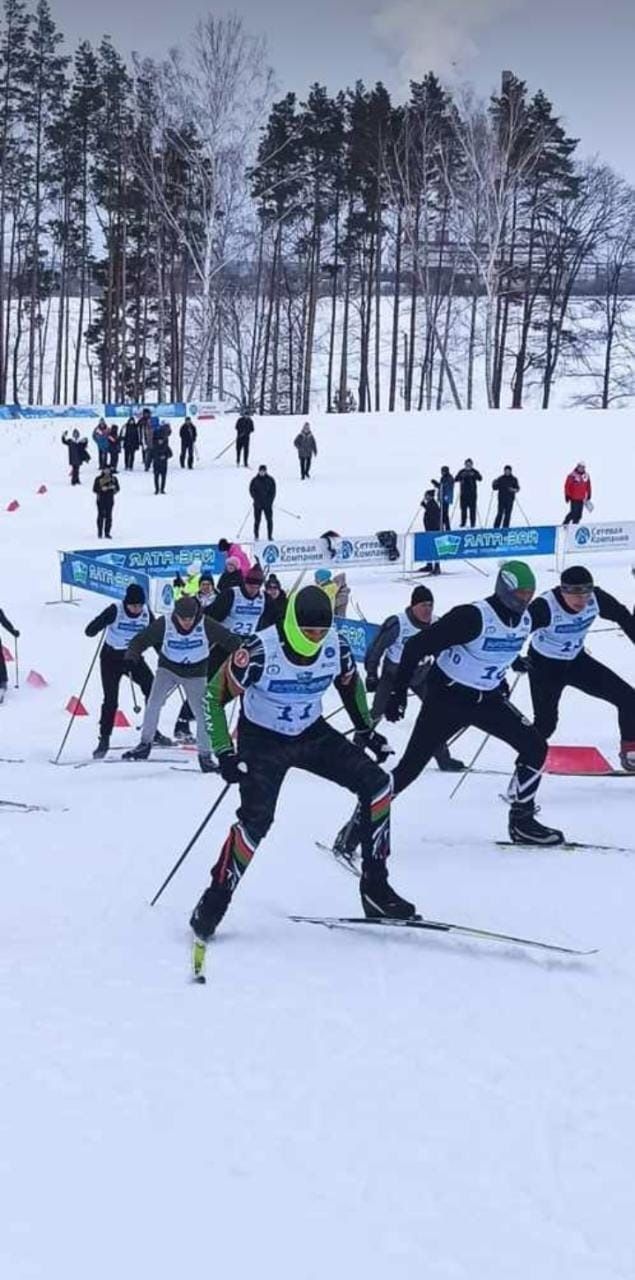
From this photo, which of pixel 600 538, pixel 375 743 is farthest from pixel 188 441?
pixel 375 743

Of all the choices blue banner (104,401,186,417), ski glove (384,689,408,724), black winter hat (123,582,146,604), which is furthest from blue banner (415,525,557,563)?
blue banner (104,401,186,417)

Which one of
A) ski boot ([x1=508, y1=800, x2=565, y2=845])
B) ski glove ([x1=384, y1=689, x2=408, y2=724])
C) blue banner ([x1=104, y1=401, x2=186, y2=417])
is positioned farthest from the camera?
blue banner ([x1=104, y1=401, x2=186, y2=417])

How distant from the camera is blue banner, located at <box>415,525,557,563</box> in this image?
2020 cm

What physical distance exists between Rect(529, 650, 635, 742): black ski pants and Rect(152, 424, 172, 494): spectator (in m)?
18.3

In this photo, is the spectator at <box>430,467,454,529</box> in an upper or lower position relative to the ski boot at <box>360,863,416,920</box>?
upper

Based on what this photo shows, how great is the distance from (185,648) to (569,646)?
12.0 ft

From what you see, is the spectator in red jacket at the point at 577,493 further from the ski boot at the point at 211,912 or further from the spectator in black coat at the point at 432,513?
the ski boot at the point at 211,912

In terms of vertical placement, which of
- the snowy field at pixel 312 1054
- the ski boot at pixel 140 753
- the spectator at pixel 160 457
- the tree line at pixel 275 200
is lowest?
the ski boot at pixel 140 753

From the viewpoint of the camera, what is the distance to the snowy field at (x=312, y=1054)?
329 centimetres

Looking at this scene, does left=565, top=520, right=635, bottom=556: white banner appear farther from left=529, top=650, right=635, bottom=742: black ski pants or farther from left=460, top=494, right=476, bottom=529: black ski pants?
left=529, top=650, right=635, bottom=742: black ski pants

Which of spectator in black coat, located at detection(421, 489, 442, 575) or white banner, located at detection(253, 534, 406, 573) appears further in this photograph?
spectator in black coat, located at detection(421, 489, 442, 575)

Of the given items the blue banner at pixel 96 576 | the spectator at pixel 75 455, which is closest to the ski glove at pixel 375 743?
the blue banner at pixel 96 576

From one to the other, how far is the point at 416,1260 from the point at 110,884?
375cm

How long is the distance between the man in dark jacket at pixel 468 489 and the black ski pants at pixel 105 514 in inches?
277
